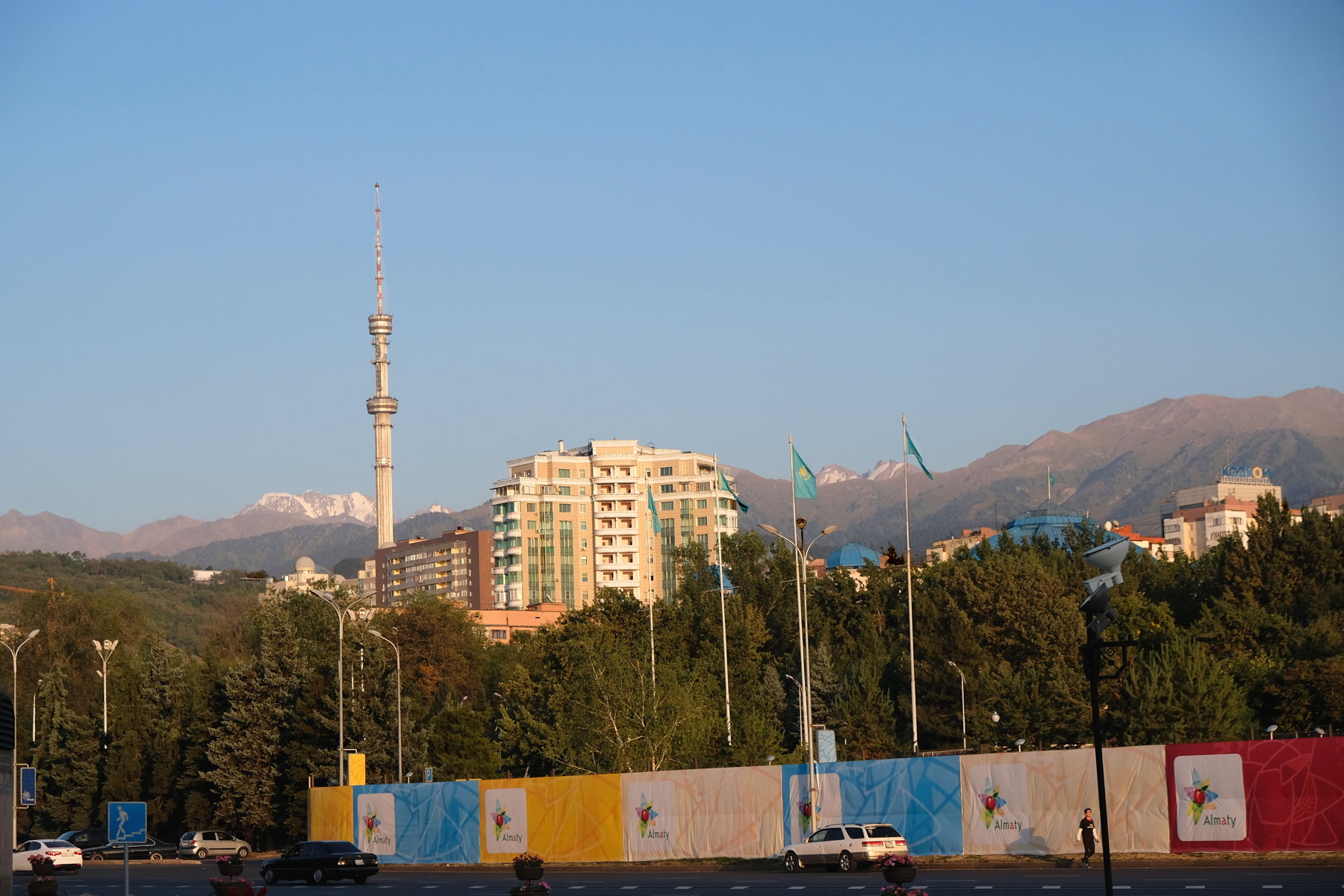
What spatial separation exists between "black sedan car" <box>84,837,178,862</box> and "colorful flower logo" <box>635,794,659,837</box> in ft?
84.6

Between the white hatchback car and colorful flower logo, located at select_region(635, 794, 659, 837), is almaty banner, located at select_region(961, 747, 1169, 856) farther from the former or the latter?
colorful flower logo, located at select_region(635, 794, 659, 837)

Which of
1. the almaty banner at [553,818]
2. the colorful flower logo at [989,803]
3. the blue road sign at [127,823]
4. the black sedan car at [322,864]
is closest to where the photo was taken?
the blue road sign at [127,823]

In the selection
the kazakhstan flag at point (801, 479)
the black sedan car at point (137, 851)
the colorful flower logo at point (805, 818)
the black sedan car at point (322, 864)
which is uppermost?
the kazakhstan flag at point (801, 479)

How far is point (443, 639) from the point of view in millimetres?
104250

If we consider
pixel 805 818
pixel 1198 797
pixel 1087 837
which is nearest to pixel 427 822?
pixel 805 818

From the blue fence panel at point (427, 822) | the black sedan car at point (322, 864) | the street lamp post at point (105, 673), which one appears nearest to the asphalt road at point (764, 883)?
the black sedan car at point (322, 864)

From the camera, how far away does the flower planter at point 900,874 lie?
2486 cm

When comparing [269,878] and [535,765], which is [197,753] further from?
[269,878]

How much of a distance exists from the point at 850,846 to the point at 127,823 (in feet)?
66.7

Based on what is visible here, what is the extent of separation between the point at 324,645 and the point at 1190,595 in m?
52.7

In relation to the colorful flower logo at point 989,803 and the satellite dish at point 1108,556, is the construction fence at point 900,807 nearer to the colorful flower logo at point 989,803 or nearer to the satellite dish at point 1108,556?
the colorful flower logo at point 989,803

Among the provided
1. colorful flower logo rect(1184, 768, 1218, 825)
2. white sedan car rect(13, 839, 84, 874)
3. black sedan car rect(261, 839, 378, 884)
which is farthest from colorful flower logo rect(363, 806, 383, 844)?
colorful flower logo rect(1184, 768, 1218, 825)

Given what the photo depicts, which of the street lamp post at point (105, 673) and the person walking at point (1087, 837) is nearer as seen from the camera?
the person walking at point (1087, 837)

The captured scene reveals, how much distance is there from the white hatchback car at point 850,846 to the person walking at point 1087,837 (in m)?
4.82
